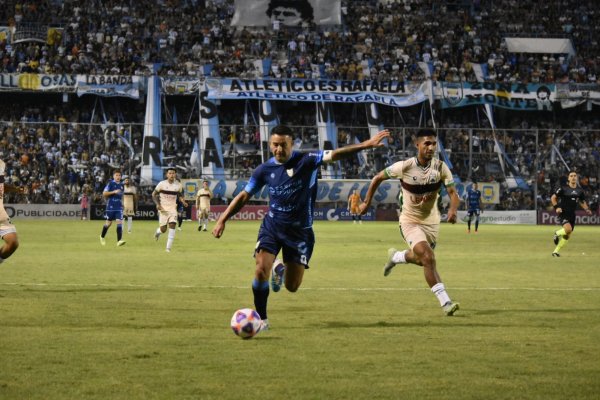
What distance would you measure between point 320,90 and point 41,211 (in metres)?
18.8

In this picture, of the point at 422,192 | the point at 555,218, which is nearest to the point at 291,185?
the point at 422,192

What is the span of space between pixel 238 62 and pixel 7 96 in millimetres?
15311

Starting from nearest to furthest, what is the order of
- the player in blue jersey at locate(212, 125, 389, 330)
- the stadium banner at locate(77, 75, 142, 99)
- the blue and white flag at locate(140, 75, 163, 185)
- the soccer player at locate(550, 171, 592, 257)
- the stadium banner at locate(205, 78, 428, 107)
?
the player in blue jersey at locate(212, 125, 389, 330)
the soccer player at locate(550, 171, 592, 257)
the blue and white flag at locate(140, 75, 163, 185)
the stadium banner at locate(77, 75, 142, 99)
the stadium banner at locate(205, 78, 428, 107)

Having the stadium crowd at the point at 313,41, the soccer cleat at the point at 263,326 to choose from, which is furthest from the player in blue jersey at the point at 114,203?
the stadium crowd at the point at 313,41

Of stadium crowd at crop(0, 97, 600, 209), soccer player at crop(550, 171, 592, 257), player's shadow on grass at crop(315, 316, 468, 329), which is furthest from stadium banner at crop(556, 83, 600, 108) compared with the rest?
player's shadow on grass at crop(315, 316, 468, 329)

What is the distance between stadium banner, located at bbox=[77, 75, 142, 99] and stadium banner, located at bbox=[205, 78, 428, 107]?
14.9ft

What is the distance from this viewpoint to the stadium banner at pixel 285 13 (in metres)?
69.4

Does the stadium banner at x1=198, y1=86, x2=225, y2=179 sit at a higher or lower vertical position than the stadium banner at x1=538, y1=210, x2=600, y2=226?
higher

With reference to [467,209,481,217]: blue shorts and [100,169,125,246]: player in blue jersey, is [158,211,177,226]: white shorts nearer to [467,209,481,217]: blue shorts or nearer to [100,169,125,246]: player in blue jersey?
[100,169,125,246]: player in blue jersey

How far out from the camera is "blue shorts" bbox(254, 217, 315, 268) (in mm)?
11766

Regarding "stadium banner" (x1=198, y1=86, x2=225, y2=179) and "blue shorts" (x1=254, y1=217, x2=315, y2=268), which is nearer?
"blue shorts" (x1=254, y1=217, x2=315, y2=268)

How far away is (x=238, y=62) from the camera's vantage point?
215ft

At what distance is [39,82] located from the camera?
6094 cm

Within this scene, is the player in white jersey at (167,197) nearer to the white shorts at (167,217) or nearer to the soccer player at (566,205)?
the white shorts at (167,217)
